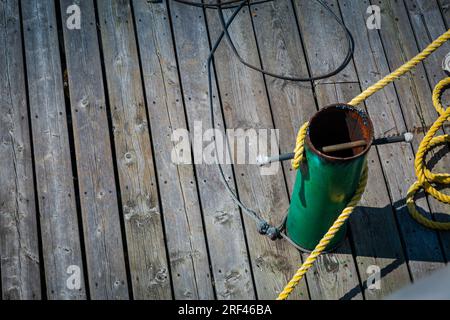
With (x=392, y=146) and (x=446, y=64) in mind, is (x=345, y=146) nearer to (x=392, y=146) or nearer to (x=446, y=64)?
(x=392, y=146)

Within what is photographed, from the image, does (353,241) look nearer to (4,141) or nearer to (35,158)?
(35,158)

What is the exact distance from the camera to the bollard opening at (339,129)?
2.61 meters

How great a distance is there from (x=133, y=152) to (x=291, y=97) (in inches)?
41.8

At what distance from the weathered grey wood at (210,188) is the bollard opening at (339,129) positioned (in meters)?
0.82

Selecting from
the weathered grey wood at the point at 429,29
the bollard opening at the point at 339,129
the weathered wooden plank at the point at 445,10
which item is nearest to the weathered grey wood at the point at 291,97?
the bollard opening at the point at 339,129

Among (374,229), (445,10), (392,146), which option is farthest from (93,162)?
(445,10)

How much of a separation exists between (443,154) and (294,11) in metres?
1.41

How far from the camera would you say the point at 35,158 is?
3463mm

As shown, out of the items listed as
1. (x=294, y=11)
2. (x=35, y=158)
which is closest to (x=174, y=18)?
(x=294, y=11)

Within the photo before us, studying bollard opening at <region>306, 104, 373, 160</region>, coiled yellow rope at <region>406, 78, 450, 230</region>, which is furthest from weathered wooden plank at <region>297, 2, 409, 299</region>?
bollard opening at <region>306, 104, 373, 160</region>

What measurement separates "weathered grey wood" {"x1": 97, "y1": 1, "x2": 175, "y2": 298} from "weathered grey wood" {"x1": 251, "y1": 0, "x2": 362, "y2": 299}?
0.82m

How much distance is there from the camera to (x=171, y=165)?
3.46m
